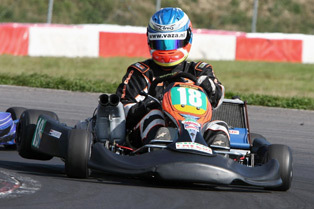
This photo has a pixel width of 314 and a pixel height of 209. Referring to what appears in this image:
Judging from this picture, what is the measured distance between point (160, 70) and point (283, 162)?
1.35 meters

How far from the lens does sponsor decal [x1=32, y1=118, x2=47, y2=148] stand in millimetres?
5479

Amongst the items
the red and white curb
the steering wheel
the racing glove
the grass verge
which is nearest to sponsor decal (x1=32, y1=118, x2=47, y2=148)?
the red and white curb

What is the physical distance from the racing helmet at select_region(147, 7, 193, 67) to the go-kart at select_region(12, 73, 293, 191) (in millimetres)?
295

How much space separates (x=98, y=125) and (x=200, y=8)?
20.1m

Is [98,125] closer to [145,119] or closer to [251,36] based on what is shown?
[145,119]

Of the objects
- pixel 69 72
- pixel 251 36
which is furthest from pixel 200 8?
pixel 69 72

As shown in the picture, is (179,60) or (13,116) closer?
(179,60)

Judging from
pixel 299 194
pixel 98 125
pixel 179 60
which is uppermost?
pixel 179 60

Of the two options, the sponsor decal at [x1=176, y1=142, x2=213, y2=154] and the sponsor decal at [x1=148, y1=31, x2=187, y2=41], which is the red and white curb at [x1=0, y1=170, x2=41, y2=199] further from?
the sponsor decal at [x1=148, y1=31, x2=187, y2=41]

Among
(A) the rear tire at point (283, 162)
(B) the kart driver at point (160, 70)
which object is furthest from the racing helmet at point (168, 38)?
(A) the rear tire at point (283, 162)

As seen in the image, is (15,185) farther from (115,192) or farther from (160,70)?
(160,70)

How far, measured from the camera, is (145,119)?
5336 millimetres

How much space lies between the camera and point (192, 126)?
504cm

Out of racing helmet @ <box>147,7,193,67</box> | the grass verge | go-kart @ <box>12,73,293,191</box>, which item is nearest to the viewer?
go-kart @ <box>12,73,293,191</box>
